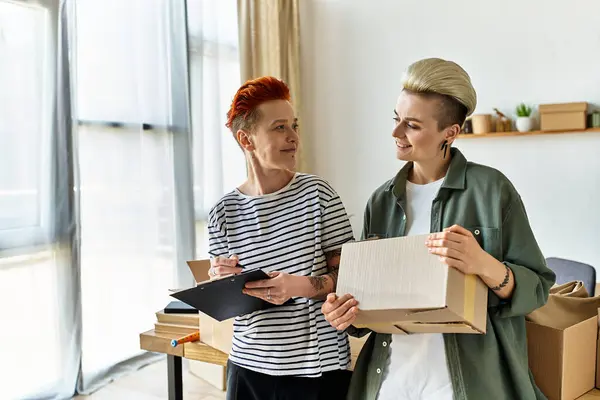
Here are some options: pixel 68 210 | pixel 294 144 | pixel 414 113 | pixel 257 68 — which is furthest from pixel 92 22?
pixel 414 113

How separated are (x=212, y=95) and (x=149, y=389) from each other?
1.94 metres

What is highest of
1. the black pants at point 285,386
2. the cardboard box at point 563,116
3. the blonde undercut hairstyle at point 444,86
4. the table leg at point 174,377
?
the cardboard box at point 563,116

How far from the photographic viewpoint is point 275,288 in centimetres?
134

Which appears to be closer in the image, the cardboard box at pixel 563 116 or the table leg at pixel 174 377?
the table leg at pixel 174 377

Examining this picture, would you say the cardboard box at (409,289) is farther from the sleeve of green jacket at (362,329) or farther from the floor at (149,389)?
the floor at (149,389)

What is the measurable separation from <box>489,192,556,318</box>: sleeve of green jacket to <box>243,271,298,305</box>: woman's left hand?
0.42 metres

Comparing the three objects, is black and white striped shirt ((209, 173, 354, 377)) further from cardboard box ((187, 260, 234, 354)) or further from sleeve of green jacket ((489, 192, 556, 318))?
sleeve of green jacket ((489, 192, 556, 318))

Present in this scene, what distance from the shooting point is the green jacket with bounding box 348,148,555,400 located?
4.03ft

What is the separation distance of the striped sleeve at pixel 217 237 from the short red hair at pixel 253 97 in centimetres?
25

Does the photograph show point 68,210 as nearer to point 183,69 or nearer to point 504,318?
point 183,69

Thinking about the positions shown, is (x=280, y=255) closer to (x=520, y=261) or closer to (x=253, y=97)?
(x=253, y=97)

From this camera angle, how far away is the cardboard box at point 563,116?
→ 384 centimetres

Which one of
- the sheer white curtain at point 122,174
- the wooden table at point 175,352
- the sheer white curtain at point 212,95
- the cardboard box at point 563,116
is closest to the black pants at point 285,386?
the wooden table at point 175,352

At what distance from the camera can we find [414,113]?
132 centimetres
